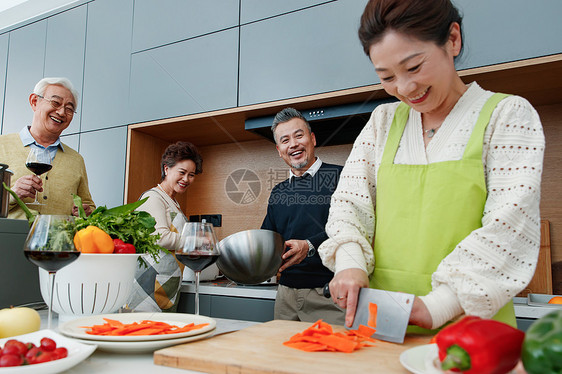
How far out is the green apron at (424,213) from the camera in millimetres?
793

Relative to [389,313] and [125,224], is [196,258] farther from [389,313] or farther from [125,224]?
[389,313]

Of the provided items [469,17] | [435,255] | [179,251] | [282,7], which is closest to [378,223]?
[435,255]

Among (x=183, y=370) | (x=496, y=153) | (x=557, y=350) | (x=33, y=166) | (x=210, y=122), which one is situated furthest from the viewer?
(x=210, y=122)

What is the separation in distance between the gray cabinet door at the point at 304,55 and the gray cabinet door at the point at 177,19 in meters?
0.16

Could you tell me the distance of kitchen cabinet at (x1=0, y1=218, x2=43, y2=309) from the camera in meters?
0.99

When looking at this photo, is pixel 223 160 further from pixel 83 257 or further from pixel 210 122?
pixel 83 257

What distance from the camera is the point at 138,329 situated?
0.65 metres

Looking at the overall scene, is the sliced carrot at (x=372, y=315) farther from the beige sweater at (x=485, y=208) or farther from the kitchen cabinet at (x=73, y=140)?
the kitchen cabinet at (x=73, y=140)

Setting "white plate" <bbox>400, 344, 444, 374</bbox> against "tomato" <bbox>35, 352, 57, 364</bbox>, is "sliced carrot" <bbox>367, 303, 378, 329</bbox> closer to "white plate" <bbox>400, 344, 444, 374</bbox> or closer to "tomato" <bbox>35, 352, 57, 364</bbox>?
"white plate" <bbox>400, 344, 444, 374</bbox>

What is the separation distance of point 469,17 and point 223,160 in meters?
1.49

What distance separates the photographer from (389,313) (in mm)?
688

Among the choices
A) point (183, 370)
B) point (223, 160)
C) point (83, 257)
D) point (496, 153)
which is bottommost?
point (183, 370)

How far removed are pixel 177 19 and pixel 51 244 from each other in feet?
6.45

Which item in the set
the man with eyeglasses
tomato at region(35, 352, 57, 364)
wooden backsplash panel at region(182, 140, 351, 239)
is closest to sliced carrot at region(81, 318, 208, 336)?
tomato at region(35, 352, 57, 364)
